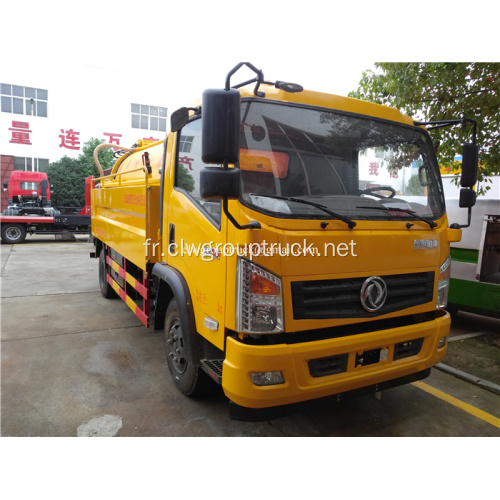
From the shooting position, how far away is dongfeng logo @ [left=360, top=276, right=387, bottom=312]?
238 centimetres

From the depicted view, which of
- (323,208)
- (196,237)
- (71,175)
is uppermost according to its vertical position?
(71,175)

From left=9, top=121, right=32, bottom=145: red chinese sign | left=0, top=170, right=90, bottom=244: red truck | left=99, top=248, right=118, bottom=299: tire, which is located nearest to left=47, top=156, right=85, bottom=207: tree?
left=9, top=121, right=32, bottom=145: red chinese sign

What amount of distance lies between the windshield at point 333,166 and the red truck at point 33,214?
13.7m

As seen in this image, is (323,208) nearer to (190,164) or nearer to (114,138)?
(190,164)

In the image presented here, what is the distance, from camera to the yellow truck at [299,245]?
2.11 metres

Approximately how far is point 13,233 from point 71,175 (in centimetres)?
725

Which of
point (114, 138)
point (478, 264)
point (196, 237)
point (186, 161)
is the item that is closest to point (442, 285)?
point (196, 237)

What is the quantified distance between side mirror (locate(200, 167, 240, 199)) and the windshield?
21cm

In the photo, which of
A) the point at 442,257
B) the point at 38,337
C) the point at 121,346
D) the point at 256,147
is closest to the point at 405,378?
the point at 442,257

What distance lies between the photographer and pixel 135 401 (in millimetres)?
3088

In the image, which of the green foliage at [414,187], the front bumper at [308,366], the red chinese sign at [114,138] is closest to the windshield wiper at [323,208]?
the front bumper at [308,366]

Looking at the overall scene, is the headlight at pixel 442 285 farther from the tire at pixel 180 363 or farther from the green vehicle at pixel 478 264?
the green vehicle at pixel 478 264

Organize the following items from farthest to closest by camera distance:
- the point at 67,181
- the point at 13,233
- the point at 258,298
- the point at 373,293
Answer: the point at 67,181, the point at 13,233, the point at 373,293, the point at 258,298

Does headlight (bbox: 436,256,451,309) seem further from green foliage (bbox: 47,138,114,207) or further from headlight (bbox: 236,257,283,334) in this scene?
green foliage (bbox: 47,138,114,207)
